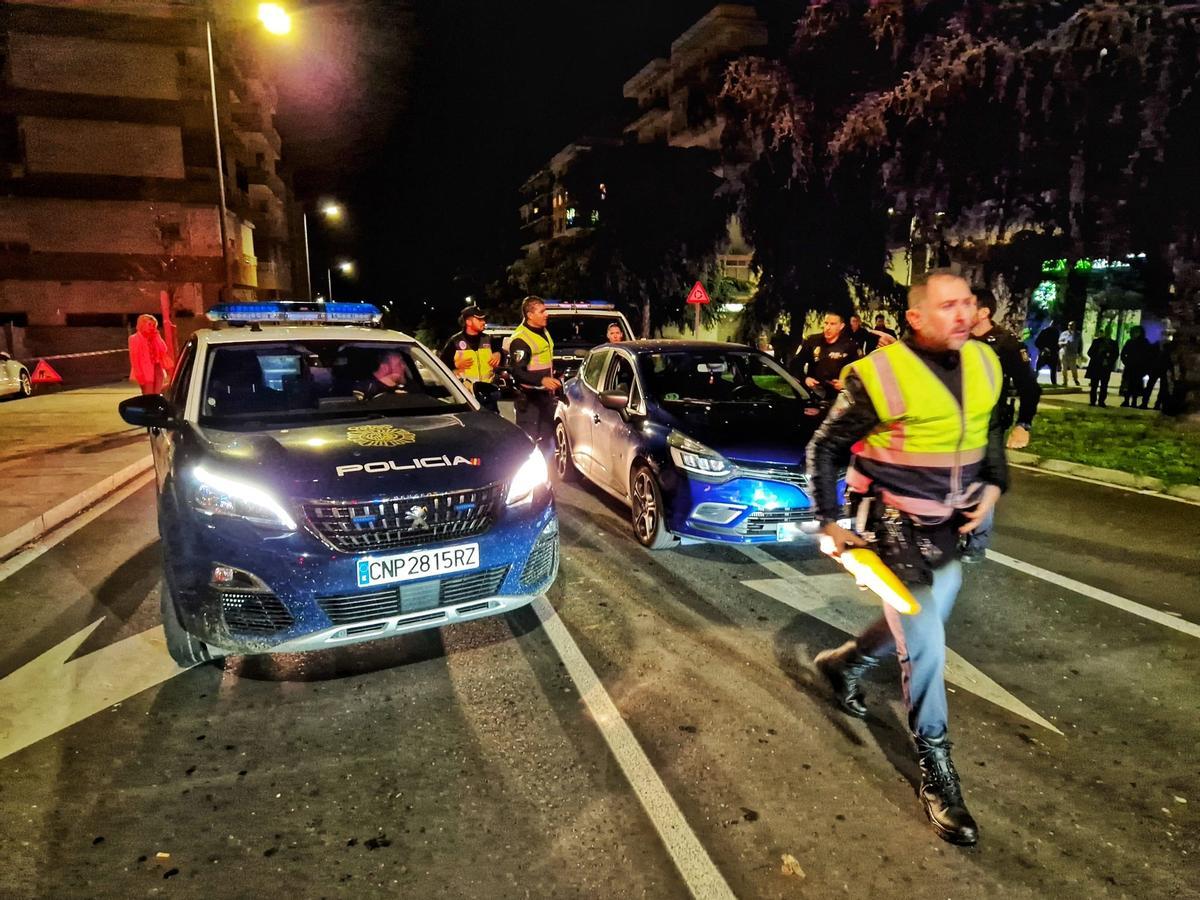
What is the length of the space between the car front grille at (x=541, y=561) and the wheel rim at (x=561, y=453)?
13.8ft

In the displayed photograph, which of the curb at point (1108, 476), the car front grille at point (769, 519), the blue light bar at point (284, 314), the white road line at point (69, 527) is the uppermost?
the blue light bar at point (284, 314)

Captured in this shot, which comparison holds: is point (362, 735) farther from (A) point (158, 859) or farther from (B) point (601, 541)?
(B) point (601, 541)

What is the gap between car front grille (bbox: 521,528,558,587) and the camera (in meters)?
4.20

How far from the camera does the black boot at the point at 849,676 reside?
12.0ft

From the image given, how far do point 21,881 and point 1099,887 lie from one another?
11.3ft

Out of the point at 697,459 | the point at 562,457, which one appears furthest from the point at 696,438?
the point at 562,457

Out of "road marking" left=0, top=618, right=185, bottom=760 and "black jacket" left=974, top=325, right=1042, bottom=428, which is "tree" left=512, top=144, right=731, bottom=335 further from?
"road marking" left=0, top=618, right=185, bottom=760

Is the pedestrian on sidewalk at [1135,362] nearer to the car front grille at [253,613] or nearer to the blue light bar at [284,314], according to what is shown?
the blue light bar at [284,314]

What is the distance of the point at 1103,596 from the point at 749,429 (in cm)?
250

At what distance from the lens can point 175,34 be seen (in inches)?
1406

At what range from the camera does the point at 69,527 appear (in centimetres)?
712

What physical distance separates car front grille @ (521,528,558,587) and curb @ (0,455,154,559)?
14.9ft

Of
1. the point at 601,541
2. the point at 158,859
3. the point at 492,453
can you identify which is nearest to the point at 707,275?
the point at 601,541

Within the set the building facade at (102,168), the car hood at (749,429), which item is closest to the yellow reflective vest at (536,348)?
the car hood at (749,429)
